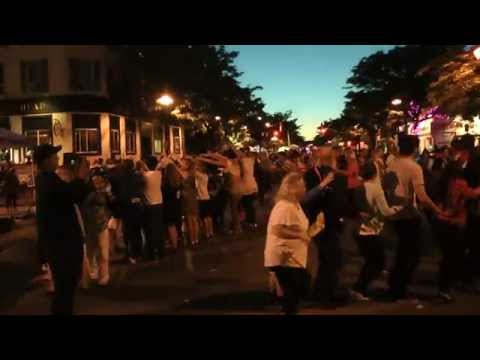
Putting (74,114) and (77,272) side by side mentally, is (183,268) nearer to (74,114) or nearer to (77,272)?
(77,272)

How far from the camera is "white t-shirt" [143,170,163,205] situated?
37.0 ft

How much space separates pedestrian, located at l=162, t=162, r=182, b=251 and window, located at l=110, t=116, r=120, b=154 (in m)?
22.0

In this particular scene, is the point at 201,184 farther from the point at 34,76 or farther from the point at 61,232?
the point at 34,76

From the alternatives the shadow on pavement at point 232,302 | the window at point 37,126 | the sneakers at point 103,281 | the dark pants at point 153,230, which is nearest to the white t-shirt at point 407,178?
the shadow on pavement at point 232,302

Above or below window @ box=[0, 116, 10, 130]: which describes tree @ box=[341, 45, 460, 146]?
above

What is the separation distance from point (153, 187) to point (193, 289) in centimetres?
280

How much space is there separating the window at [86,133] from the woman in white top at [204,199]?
19568 millimetres

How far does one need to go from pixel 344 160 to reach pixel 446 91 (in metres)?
6.55

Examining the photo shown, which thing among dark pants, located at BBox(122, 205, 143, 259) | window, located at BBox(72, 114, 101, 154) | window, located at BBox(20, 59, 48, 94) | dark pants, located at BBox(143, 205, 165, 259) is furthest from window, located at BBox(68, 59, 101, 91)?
dark pants, located at BBox(143, 205, 165, 259)

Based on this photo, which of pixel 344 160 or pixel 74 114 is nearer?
pixel 344 160

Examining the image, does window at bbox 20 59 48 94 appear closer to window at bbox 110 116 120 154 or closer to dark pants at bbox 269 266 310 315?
window at bbox 110 116 120 154

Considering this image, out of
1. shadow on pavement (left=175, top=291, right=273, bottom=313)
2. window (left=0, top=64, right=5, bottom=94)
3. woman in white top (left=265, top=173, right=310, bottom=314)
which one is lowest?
shadow on pavement (left=175, top=291, right=273, bottom=313)

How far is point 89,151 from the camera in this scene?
33000 millimetres
